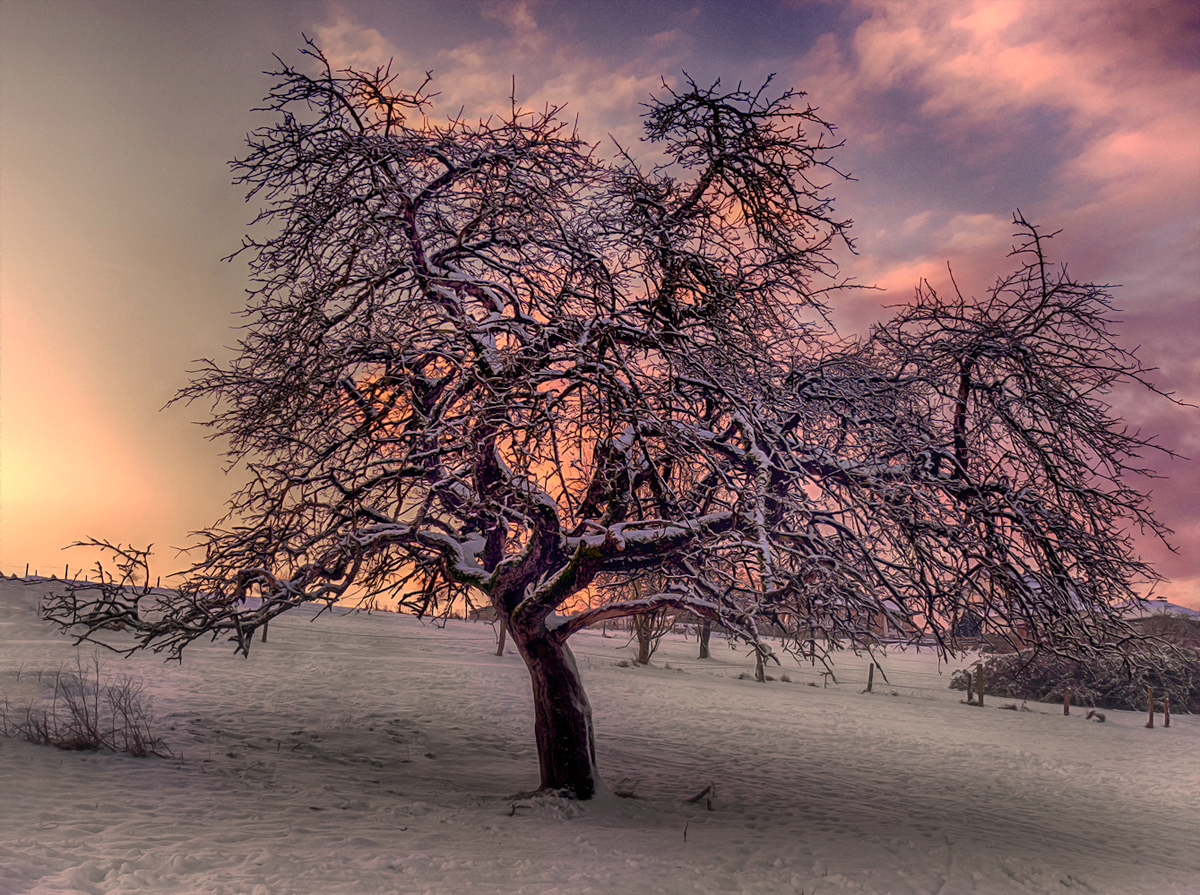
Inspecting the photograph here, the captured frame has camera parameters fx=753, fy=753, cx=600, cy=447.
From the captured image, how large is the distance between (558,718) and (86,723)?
6.49 m

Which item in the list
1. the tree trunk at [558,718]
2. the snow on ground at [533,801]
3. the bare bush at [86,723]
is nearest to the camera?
the snow on ground at [533,801]

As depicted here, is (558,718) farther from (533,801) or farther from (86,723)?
(86,723)

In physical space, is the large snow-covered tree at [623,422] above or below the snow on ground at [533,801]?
above

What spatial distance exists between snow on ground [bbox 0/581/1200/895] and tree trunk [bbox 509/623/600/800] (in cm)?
43

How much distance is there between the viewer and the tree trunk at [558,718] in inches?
379

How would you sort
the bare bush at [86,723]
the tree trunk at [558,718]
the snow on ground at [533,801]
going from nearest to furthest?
the snow on ground at [533,801] < the tree trunk at [558,718] < the bare bush at [86,723]

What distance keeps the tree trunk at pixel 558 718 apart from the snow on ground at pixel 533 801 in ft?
1.40

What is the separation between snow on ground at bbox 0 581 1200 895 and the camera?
6.87 metres

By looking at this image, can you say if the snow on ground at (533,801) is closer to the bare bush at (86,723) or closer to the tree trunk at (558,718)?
the bare bush at (86,723)

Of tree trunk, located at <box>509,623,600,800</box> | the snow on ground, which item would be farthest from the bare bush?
tree trunk, located at <box>509,623,600,800</box>

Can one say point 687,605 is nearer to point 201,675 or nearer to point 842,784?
point 842,784

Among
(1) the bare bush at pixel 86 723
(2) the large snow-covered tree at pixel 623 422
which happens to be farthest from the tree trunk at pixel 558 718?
(1) the bare bush at pixel 86 723

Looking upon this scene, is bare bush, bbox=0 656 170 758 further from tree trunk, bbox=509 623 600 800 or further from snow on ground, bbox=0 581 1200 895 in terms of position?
tree trunk, bbox=509 623 600 800

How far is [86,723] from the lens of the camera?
10258mm
